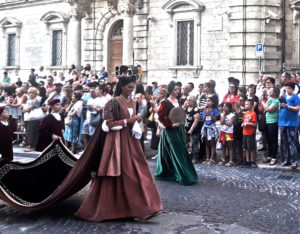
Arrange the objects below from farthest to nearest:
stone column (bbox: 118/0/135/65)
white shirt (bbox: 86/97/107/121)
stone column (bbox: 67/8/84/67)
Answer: stone column (bbox: 67/8/84/67) < stone column (bbox: 118/0/135/65) < white shirt (bbox: 86/97/107/121)

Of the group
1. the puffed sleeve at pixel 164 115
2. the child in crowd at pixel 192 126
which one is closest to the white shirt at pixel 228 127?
the child in crowd at pixel 192 126

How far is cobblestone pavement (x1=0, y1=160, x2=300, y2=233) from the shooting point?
6.40 metres

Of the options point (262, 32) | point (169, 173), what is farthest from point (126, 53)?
point (169, 173)

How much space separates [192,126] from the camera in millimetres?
11445

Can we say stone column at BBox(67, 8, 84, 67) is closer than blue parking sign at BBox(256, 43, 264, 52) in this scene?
No

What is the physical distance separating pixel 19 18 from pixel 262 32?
15.2 metres

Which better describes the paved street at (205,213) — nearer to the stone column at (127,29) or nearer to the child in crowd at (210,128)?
the child in crowd at (210,128)

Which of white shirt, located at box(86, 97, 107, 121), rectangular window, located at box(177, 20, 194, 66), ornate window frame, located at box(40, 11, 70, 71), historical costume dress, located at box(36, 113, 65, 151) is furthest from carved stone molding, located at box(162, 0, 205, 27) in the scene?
historical costume dress, located at box(36, 113, 65, 151)

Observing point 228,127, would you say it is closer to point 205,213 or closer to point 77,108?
point 77,108

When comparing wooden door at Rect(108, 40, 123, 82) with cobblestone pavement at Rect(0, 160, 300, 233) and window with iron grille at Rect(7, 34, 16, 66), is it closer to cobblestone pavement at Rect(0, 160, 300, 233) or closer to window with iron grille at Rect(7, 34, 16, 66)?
window with iron grille at Rect(7, 34, 16, 66)

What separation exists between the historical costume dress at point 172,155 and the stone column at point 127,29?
12607mm

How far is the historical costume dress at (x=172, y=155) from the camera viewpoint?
9.28 meters

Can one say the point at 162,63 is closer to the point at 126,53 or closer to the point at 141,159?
the point at 126,53

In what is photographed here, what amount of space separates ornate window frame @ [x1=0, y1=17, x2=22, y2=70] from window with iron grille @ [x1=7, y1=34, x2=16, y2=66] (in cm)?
17
